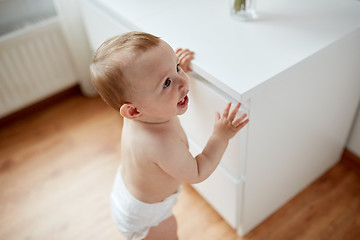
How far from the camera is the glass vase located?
1031mm

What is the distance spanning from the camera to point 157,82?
73cm

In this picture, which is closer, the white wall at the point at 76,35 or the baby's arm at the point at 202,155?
the baby's arm at the point at 202,155

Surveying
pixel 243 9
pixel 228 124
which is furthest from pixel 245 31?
pixel 228 124

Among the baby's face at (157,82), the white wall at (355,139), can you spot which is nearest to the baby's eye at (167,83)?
the baby's face at (157,82)

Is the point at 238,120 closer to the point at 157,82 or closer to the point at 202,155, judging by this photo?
the point at 202,155

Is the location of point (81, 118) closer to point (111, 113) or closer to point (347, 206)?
point (111, 113)

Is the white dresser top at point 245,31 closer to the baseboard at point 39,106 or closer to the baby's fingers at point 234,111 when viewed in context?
the baby's fingers at point 234,111

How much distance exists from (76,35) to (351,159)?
4.37ft

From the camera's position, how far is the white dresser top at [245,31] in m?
0.88

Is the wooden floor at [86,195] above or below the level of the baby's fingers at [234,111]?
below

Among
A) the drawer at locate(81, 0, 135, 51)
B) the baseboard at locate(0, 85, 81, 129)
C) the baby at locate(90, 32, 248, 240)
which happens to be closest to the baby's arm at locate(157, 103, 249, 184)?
the baby at locate(90, 32, 248, 240)

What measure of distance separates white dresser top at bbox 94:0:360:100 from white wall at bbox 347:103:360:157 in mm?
510

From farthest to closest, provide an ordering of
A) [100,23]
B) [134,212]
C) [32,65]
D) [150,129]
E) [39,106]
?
[39,106], [32,65], [100,23], [134,212], [150,129]

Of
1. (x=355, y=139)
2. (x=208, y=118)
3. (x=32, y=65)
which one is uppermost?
(x=208, y=118)
